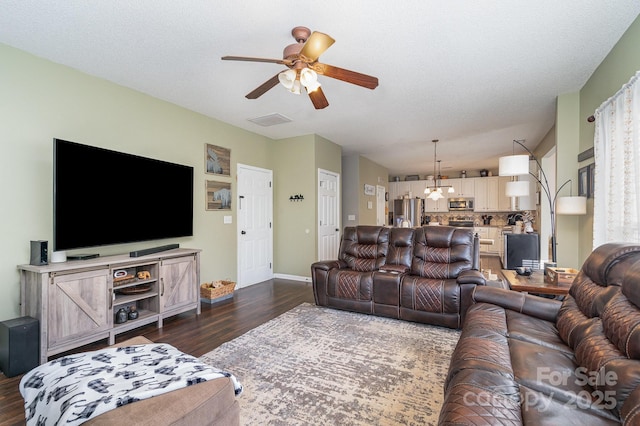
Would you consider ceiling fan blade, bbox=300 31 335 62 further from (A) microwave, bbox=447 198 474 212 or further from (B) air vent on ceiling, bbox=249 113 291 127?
(A) microwave, bbox=447 198 474 212

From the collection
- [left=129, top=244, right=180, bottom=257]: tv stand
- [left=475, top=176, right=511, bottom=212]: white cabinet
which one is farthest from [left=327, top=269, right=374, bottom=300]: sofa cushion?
[left=475, top=176, right=511, bottom=212]: white cabinet

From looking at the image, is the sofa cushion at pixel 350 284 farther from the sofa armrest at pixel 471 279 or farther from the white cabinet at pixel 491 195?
the white cabinet at pixel 491 195

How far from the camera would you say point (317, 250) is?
18.2 ft

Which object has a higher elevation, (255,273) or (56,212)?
(56,212)

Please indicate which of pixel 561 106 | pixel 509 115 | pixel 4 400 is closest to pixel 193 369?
pixel 4 400

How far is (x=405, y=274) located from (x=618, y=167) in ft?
7.20

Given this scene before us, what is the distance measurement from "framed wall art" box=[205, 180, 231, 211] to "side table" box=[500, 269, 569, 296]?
3.93 m

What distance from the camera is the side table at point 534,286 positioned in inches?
97.5

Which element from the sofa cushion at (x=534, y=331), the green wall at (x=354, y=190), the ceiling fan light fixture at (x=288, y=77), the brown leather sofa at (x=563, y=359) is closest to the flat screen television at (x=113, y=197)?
the ceiling fan light fixture at (x=288, y=77)

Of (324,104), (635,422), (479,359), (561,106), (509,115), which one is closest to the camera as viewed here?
(635,422)

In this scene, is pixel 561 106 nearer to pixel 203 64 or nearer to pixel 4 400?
pixel 203 64

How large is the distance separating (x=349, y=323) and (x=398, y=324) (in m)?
0.55

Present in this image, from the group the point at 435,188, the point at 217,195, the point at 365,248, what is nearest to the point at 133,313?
the point at 217,195

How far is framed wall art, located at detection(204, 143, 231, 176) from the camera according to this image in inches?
174
